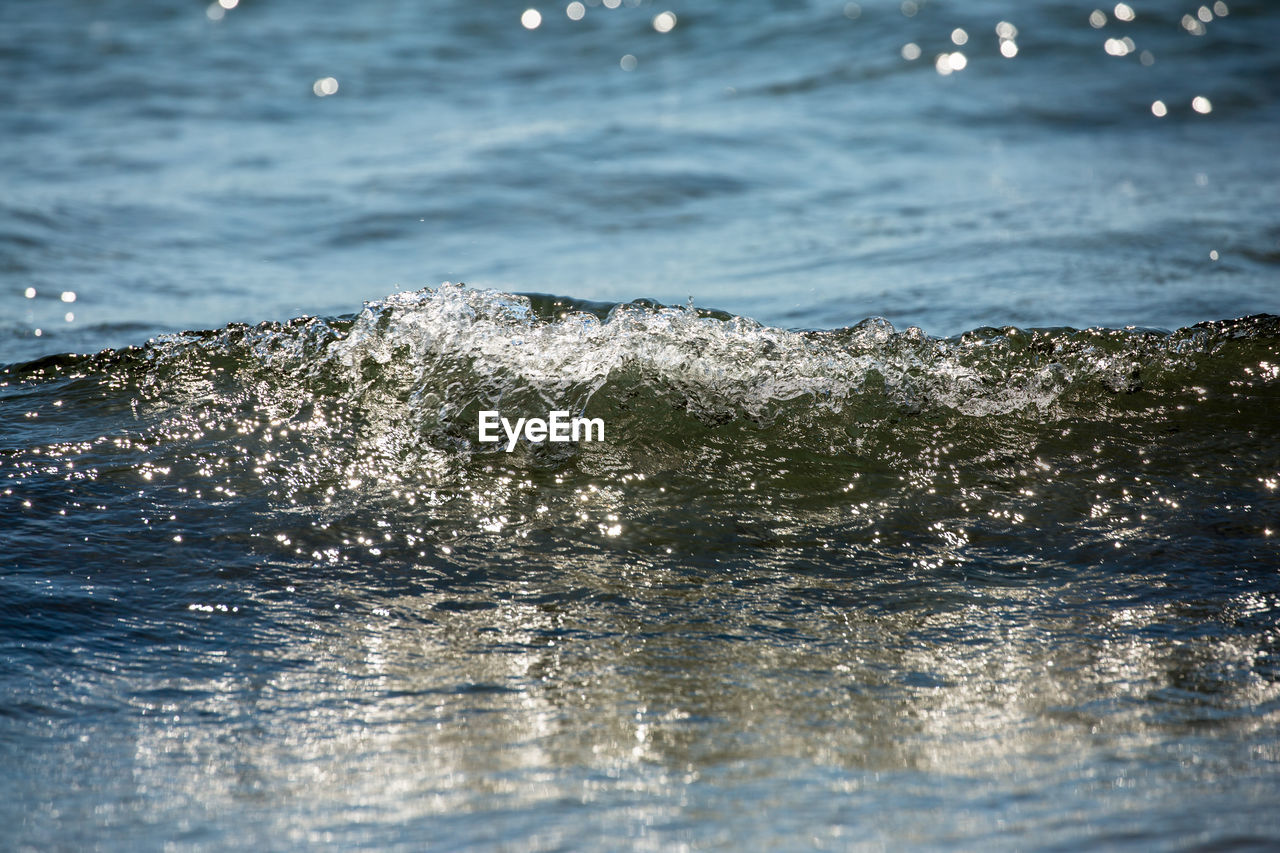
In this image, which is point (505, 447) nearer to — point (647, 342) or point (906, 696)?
point (647, 342)

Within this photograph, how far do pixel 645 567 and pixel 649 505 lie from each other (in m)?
0.36

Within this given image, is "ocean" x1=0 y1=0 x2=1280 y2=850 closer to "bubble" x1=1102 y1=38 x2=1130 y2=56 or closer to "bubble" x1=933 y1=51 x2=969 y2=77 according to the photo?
"bubble" x1=933 y1=51 x2=969 y2=77

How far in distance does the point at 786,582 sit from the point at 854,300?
8.51ft

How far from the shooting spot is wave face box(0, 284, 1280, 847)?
189 cm

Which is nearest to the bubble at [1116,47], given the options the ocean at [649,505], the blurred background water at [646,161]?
the blurred background water at [646,161]

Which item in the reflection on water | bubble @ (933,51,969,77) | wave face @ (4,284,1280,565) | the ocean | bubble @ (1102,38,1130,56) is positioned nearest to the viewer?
the reflection on water

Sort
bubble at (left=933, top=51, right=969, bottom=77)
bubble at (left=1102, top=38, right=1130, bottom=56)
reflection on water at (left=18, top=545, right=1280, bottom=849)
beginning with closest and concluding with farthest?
reflection on water at (left=18, top=545, right=1280, bottom=849) → bubble at (left=933, top=51, right=969, bottom=77) → bubble at (left=1102, top=38, right=1130, bottom=56)

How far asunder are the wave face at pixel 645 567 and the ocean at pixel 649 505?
0.5 inches

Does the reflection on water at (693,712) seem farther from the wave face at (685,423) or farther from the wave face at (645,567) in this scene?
the wave face at (685,423)

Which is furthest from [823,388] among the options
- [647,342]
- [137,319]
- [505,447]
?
[137,319]

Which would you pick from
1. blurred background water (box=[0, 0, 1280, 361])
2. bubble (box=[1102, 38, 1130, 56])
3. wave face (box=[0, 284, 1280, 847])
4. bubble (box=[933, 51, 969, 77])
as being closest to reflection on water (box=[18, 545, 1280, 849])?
wave face (box=[0, 284, 1280, 847])

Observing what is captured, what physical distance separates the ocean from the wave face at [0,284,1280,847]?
12mm

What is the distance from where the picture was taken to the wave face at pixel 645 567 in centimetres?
189

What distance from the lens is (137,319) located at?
16.5 ft
